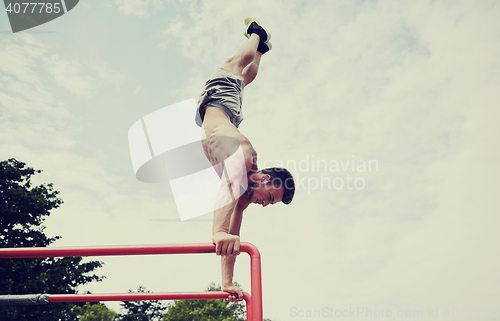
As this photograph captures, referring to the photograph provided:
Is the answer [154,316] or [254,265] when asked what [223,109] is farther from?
[154,316]

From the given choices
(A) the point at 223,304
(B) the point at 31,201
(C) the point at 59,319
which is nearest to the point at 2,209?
(B) the point at 31,201

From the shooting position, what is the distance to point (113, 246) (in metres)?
2.04

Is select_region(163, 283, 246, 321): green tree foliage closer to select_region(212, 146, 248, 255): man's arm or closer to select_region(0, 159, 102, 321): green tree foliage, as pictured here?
select_region(0, 159, 102, 321): green tree foliage

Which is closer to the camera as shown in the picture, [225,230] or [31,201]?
[225,230]

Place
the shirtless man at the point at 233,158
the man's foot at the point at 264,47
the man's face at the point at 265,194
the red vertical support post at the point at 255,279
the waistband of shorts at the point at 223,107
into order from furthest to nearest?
the man's foot at the point at 264,47, the waistband of shorts at the point at 223,107, the man's face at the point at 265,194, the shirtless man at the point at 233,158, the red vertical support post at the point at 255,279

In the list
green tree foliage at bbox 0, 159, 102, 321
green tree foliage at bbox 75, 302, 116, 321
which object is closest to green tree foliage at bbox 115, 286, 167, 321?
green tree foliage at bbox 75, 302, 116, 321

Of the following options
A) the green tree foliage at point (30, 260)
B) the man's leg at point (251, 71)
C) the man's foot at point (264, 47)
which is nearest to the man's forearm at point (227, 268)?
the man's leg at point (251, 71)

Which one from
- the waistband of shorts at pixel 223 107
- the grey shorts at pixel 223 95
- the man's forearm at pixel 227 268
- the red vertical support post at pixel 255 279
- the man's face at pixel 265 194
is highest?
Answer: the grey shorts at pixel 223 95

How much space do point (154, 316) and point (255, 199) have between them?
117 feet

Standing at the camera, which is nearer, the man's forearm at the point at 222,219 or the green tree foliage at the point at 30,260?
the man's forearm at the point at 222,219

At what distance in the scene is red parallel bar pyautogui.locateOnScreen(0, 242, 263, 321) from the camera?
1985 mm

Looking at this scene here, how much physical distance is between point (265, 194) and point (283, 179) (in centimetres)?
22

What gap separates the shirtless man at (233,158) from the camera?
213 cm

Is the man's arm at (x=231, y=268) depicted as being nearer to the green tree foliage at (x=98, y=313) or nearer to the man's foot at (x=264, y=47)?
the man's foot at (x=264, y=47)
